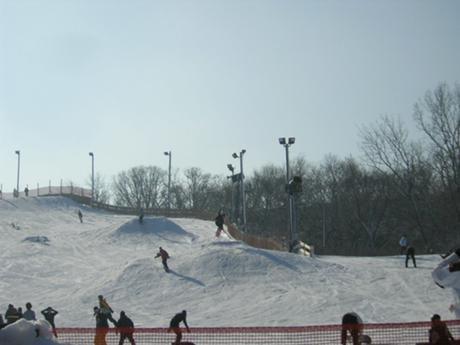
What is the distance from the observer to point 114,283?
29.9 m

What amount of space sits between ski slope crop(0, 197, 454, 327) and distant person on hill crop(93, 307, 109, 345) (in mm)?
3428

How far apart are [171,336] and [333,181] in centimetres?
6976

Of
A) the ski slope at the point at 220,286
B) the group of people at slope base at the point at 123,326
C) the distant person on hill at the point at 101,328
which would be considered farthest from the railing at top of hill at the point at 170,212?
the distant person on hill at the point at 101,328

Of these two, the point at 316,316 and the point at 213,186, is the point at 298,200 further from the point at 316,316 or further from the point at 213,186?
the point at 316,316

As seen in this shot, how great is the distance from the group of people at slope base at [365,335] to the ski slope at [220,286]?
6791mm

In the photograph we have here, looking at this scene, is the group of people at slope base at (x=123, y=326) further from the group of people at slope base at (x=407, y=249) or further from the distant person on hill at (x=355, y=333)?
the group of people at slope base at (x=407, y=249)

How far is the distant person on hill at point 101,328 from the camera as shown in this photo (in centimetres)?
1700

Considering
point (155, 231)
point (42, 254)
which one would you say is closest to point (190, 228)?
point (155, 231)

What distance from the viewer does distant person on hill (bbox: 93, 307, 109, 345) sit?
17.0 meters

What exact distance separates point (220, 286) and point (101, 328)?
37.5 feet

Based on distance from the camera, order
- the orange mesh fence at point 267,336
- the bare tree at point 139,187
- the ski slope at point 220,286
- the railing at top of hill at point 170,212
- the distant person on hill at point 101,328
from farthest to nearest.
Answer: the bare tree at point 139,187
the railing at top of hill at point 170,212
the ski slope at point 220,286
the distant person on hill at point 101,328
the orange mesh fence at point 267,336

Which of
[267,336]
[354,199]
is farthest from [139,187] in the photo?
[267,336]

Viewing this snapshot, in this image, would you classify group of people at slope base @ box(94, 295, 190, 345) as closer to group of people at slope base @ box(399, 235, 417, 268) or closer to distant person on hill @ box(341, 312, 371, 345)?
distant person on hill @ box(341, 312, 371, 345)

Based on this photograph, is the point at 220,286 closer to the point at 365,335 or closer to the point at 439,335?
the point at 365,335
